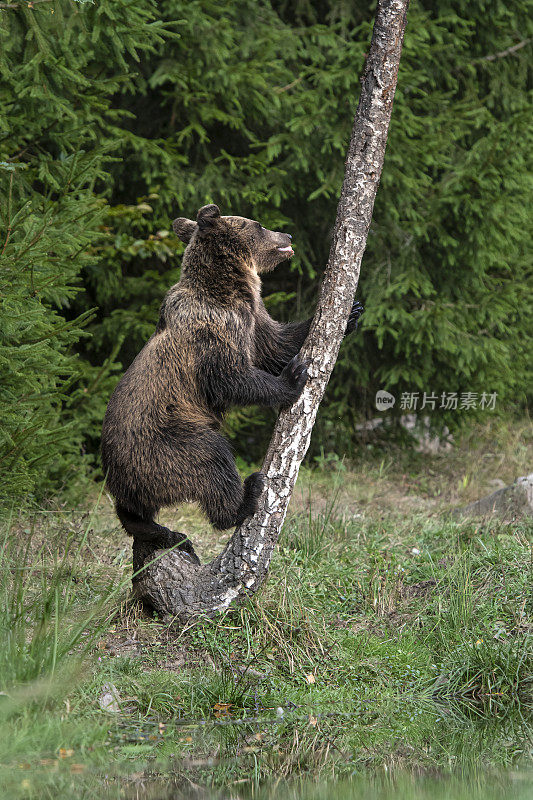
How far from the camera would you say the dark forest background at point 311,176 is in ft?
26.3

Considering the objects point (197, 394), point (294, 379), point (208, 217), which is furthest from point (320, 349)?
point (208, 217)

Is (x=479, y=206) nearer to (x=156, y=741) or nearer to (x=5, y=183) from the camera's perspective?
(x=5, y=183)

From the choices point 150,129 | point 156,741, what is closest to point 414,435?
point 150,129

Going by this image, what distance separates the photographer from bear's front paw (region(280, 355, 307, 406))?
4859 millimetres

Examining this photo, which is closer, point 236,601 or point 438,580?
point 236,601

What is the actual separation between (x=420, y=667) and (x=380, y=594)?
691mm

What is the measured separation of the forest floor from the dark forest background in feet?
7.87

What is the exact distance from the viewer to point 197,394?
5.05 meters

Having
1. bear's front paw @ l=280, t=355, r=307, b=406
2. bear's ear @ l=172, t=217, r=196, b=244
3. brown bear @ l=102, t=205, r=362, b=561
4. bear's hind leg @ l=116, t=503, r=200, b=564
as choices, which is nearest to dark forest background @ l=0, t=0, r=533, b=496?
bear's ear @ l=172, t=217, r=196, b=244

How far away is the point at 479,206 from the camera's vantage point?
8773 millimetres

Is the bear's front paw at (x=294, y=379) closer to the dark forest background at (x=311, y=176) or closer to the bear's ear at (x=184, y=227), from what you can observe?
the bear's ear at (x=184, y=227)

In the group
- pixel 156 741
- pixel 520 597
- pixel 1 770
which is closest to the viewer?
pixel 1 770

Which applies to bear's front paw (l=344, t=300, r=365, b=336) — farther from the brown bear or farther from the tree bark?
the tree bark

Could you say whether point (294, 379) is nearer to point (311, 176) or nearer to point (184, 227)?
point (184, 227)
